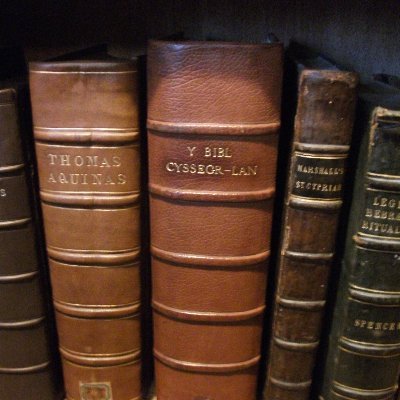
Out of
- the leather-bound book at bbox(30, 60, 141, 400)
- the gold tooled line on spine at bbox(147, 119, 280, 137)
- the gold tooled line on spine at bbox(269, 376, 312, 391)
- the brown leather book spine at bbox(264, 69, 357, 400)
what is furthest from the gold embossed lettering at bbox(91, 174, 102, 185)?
the gold tooled line on spine at bbox(269, 376, 312, 391)

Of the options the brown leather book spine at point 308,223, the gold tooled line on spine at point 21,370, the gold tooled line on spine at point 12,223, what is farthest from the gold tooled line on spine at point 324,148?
the gold tooled line on spine at point 21,370

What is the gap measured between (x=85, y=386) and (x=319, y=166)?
47 centimetres

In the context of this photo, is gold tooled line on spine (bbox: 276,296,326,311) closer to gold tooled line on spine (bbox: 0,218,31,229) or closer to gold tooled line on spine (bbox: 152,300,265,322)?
gold tooled line on spine (bbox: 152,300,265,322)

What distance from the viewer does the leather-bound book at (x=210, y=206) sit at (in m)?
0.53

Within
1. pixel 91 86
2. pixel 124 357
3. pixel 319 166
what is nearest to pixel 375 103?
pixel 319 166

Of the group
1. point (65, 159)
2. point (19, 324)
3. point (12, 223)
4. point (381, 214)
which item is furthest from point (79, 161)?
point (381, 214)

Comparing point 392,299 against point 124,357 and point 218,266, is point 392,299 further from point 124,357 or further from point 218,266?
point 124,357

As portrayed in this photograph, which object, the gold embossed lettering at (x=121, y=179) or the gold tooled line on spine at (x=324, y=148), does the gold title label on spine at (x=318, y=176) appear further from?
the gold embossed lettering at (x=121, y=179)

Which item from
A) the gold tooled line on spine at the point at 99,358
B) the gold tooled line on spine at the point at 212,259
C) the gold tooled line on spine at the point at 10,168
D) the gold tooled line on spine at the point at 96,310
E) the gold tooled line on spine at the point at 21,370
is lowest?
the gold tooled line on spine at the point at 21,370

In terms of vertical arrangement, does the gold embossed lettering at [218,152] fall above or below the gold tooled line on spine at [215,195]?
above

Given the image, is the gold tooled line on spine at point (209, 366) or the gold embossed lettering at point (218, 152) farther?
the gold tooled line on spine at point (209, 366)

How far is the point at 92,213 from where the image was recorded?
1.96 ft

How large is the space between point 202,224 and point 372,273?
214mm

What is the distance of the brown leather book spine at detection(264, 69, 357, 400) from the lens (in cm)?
52
